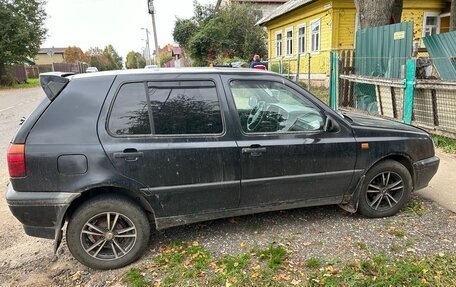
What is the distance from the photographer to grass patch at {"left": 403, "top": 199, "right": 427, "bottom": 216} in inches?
155

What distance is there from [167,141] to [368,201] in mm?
2281

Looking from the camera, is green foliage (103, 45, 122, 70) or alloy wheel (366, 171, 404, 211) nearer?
alloy wheel (366, 171, 404, 211)

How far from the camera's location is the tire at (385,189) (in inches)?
148

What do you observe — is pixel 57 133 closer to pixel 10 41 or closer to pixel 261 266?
pixel 261 266

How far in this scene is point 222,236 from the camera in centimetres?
361

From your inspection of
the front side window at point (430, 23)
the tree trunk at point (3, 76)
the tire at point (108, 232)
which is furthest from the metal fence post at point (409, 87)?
the tree trunk at point (3, 76)

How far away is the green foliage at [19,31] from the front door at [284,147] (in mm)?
31460

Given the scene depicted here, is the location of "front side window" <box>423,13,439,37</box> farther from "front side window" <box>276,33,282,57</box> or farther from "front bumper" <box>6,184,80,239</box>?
"front bumper" <box>6,184,80,239</box>

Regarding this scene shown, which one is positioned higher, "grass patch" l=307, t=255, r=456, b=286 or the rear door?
the rear door

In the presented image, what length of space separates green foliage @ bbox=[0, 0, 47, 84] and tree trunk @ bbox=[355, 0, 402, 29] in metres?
28.9

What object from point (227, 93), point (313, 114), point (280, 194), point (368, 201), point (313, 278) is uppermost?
point (227, 93)

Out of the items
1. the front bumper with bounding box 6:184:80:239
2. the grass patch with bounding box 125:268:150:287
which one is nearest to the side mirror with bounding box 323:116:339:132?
the grass patch with bounding box 125:268:150:287

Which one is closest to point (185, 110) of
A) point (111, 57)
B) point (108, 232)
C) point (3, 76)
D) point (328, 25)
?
point (108, 232)

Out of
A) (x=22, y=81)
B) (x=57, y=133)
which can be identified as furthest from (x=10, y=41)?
(x=57, y=133)
